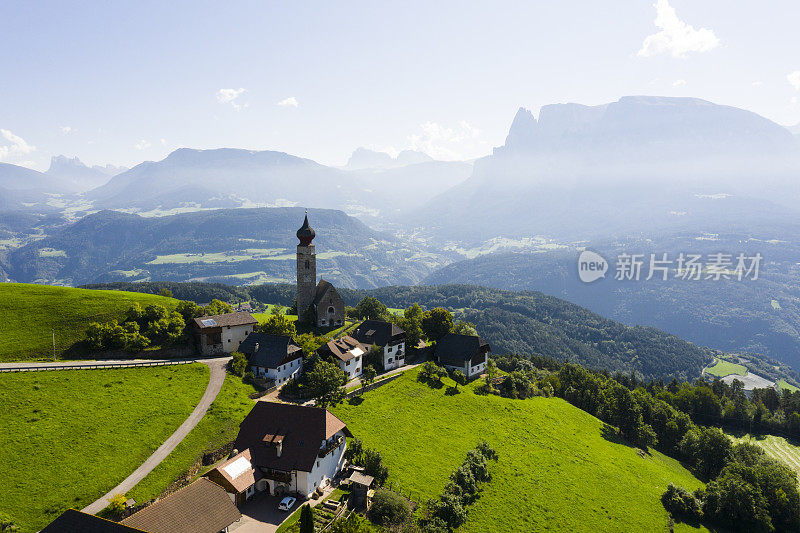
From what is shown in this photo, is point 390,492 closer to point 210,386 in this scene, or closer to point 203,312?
point 210,386

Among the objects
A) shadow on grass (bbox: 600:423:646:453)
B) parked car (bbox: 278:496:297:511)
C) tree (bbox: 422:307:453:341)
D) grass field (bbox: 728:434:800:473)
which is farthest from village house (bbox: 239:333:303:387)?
grass field (bbox: 728:434:800:473)

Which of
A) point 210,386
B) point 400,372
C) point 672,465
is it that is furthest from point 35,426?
point 672,465

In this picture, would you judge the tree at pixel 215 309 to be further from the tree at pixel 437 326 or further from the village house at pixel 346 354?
the tree at pixel 437 326

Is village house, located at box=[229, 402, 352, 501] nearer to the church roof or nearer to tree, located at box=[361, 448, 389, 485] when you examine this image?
tree, located at box=[361, 448, 389, 485]

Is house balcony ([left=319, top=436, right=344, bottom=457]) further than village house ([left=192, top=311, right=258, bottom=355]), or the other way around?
village house ([left=192, top=311, right=258, bottom=355])

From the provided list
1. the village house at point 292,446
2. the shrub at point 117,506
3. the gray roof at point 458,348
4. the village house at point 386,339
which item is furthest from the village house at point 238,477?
the gray roof at point 458,348

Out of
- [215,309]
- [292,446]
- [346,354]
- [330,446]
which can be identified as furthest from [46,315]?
[330,446]

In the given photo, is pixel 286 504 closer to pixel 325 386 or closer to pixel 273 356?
pixel 325 386
